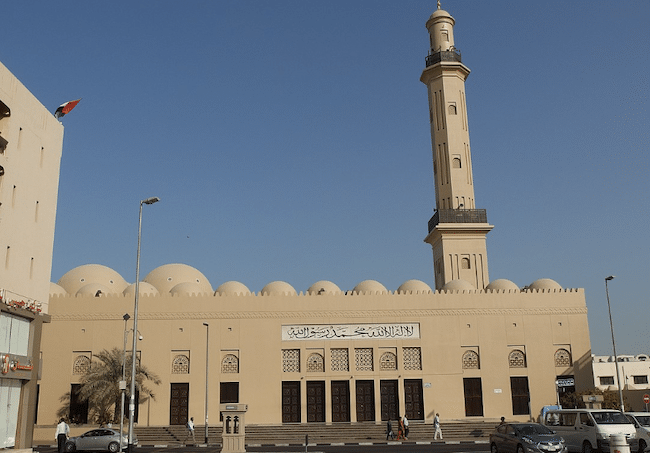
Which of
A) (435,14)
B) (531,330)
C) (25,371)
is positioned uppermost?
(435,14)

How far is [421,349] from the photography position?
35.0 meters

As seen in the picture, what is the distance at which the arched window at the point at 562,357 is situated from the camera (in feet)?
115

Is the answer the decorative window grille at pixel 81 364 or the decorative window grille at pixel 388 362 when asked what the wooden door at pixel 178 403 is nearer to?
the decorative window grille at pixel 81 364

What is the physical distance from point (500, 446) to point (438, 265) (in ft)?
77.2

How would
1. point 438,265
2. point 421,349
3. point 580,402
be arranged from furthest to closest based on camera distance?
point 438,265
point 421,349
point 580,402

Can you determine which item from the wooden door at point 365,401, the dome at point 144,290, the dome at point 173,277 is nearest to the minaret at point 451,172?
the wooden door at point 365,401

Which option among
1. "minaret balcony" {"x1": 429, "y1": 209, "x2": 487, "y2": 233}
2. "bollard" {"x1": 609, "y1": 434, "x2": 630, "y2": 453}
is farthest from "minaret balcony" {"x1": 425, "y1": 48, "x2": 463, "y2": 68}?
→ "bollard" {"x1": 609, "y1": 434, "x2": 630, "y2": 453}

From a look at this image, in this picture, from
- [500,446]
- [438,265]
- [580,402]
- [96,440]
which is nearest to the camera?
[500,446]

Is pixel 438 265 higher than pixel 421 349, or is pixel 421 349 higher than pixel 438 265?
pixel 438 265

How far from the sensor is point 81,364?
34562 mm

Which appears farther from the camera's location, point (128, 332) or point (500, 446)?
point (128, 332)

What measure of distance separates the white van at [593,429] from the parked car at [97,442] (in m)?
14.9

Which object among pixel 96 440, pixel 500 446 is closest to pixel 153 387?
pixel 96 440

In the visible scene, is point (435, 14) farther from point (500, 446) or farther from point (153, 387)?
point (500, 446)
